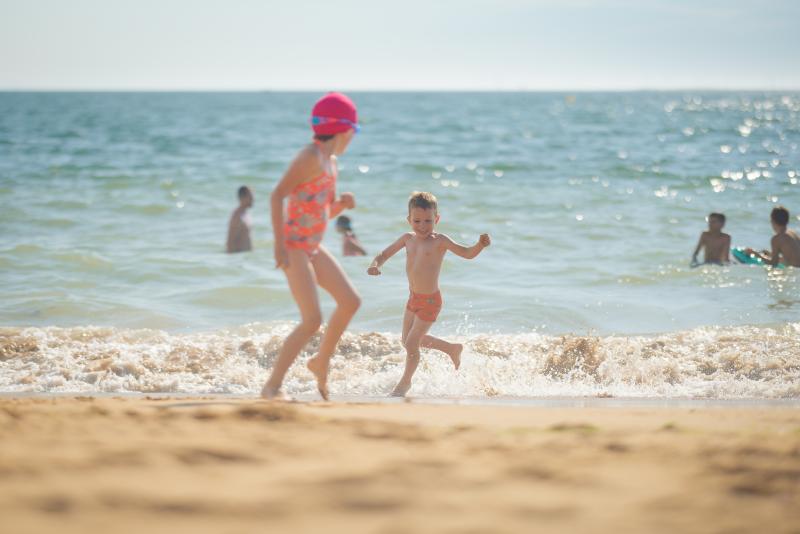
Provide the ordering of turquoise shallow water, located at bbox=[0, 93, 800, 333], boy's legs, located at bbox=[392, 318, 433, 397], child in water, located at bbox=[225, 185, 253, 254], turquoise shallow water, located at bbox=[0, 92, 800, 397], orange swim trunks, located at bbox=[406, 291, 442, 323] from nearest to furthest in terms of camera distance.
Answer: boy's legs, located at bbox=[392, 318, 433, 397] → orange swim trunks, located at bbox=[406, 291, 442, 323] → turquoise shallow water, located at bbox=[0, 92, 800, 397] → turquoise shallow water, located at bbox=[0, 93, 800, 333] → child in water, located at bbox=[225, 185, 253, 254]

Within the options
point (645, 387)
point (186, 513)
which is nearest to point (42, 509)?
point (186, 513)

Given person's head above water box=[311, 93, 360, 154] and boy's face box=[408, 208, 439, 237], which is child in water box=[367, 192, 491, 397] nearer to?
boy's face box=[408, 208, 439, 237]

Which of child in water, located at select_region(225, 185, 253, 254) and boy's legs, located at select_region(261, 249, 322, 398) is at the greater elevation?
boy's legs, located at select_region(261, 249, 322, 398)

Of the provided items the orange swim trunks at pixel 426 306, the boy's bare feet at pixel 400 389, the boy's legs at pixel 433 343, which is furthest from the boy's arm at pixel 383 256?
the boy's bare feet at pixel 400 389

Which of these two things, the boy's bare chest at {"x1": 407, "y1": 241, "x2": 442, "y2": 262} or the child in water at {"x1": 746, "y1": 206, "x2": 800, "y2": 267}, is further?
the child in water at {"x1": 746, "y1": 206, "x2": 800, "y2": 267}

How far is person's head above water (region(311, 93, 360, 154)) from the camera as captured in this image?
4.55m

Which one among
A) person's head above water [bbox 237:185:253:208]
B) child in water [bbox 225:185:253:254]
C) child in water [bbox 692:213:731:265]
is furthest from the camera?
person's head above water [bbox 237:185:253:208]

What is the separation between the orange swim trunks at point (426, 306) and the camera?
5910mm

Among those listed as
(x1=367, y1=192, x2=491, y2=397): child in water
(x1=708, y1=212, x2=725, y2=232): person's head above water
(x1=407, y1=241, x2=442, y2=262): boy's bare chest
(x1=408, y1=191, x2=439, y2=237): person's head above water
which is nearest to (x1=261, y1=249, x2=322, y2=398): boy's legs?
(x1=367, y1=192, x2=491, y2=397): child in water

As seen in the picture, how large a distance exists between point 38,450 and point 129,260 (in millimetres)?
8947

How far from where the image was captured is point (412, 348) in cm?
588

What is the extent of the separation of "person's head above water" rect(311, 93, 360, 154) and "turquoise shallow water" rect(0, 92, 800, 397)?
2.32m

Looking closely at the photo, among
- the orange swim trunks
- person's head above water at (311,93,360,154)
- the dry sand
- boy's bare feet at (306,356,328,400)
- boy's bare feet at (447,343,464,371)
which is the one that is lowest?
boy's bare feet at (447,343,464,371)

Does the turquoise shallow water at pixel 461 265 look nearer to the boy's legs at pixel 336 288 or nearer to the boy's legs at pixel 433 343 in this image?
the boy's legs at pixel 433 343
